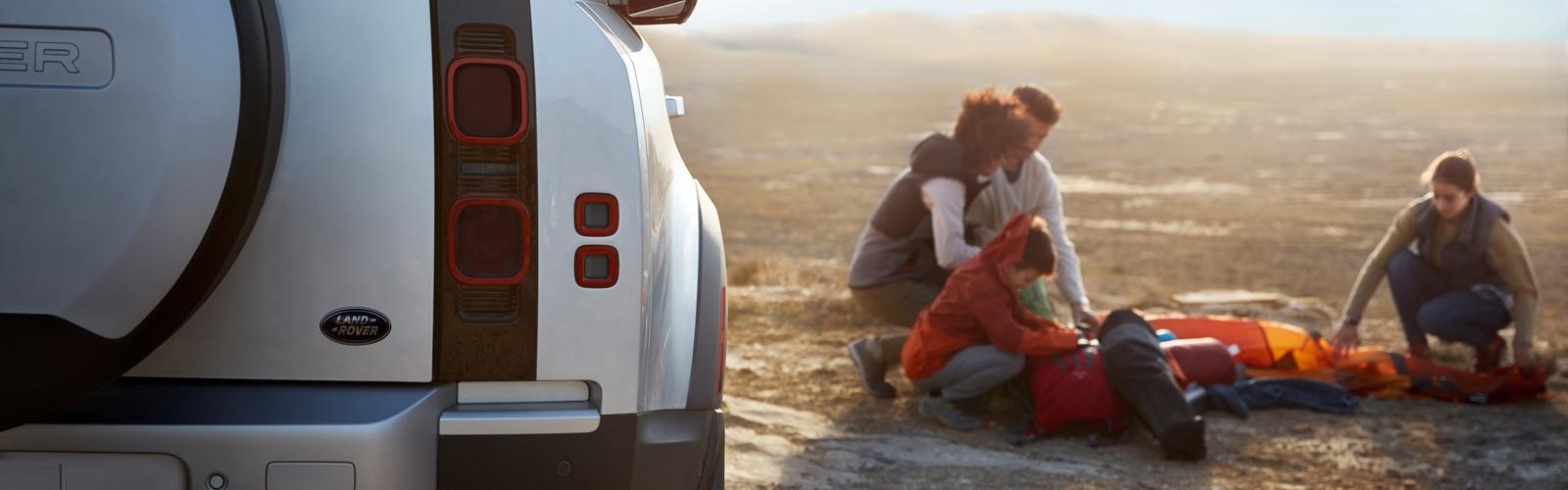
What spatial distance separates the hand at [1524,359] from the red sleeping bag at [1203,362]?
1100 mm

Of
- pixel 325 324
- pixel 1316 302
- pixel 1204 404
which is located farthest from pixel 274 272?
pixel 1316 302

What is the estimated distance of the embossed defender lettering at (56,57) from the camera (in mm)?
2350

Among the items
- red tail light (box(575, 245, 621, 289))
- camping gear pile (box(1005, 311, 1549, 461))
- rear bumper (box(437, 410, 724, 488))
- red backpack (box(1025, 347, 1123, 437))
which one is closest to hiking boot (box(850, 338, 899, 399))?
camping gear pile (box(1005, 311, 1549, 461))

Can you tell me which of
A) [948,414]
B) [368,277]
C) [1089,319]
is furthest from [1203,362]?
[368,277]

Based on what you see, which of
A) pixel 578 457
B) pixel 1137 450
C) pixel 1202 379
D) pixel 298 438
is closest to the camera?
pixel 298 438

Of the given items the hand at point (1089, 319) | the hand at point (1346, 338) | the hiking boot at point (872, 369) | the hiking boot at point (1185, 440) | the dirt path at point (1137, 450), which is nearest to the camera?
the dirt path at point (1137, 450)

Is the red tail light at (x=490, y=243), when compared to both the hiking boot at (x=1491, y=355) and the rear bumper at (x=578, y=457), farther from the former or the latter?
the hiking boot at (x=1491, y=355)

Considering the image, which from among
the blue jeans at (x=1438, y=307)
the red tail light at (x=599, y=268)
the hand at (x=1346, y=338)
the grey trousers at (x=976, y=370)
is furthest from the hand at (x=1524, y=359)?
the red tail light at (x=599, y=268)

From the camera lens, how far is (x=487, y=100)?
263 cm

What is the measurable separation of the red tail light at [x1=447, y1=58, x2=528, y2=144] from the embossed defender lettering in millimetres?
537

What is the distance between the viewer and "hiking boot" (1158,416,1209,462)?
4.97 metres

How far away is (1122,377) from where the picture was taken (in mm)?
5156

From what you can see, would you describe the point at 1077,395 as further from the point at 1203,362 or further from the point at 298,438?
the point at 298,438

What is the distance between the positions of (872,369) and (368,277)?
360cm
